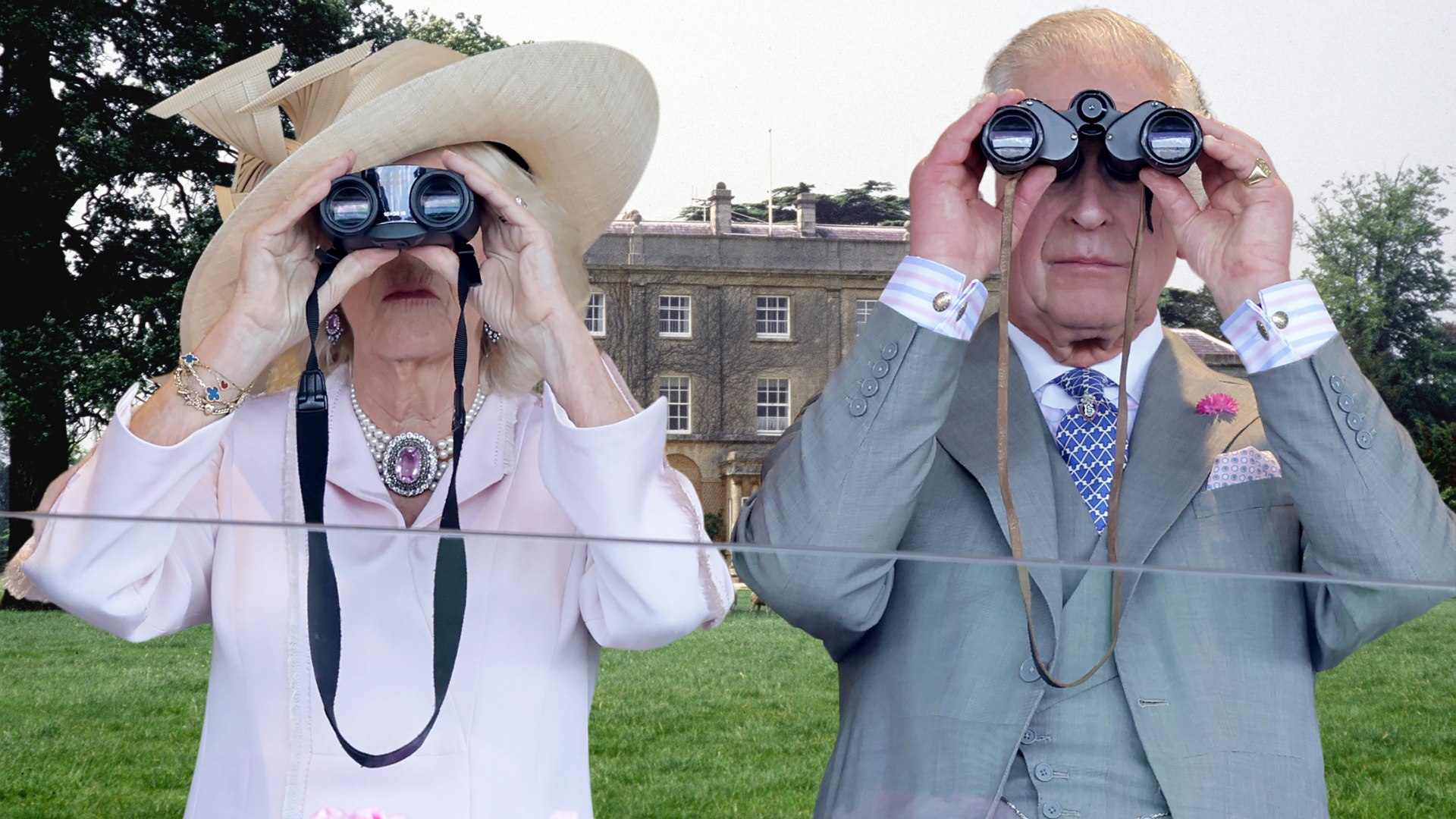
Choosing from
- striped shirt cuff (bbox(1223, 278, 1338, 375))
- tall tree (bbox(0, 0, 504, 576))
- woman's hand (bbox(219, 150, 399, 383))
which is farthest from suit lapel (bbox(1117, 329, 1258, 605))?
tall tree (bbox(0, 0, 504, 576))

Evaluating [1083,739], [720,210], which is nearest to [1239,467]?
[1083,739]

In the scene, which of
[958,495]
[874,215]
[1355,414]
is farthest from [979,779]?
[874,215]

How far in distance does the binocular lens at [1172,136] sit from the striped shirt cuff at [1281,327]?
14 cm

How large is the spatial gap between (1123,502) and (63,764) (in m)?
0.98

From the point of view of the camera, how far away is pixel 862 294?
1575mm

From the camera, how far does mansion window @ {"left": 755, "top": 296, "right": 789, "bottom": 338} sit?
5.41 feet

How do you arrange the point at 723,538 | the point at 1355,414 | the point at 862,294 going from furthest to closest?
the point at 862,294
the point at 723,538
the point at 1355,414

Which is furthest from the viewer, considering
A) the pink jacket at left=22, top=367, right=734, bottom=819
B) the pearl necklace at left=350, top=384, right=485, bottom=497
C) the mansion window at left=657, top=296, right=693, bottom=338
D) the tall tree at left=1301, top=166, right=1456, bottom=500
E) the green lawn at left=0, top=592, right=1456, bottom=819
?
the mansion window at left=657, top=296, right=693, bottom=338

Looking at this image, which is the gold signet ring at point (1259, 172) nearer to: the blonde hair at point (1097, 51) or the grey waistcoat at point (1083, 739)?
the blonde hair at point (1097, 51)

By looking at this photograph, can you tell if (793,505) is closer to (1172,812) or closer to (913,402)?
(913,402)

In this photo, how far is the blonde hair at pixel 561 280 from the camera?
148 cm

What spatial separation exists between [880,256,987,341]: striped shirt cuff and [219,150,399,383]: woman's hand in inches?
19.3

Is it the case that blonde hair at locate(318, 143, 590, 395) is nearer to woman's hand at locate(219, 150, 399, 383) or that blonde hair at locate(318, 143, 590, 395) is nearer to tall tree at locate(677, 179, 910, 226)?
woman's hand at locate(219, 150, 399, 383)

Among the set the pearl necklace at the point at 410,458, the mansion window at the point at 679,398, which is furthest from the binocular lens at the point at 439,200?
the mansion window at the point at 679,398
